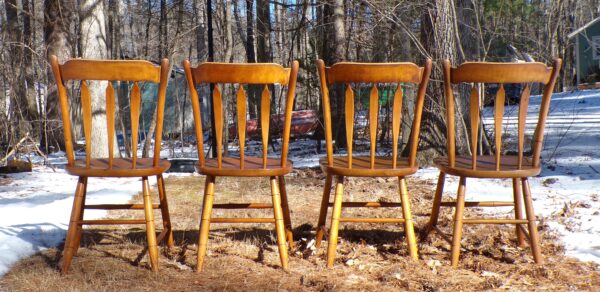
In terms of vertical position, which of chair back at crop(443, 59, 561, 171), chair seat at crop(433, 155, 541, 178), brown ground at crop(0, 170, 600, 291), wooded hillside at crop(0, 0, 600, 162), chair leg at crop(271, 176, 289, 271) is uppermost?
wooded hillside at crop(0, 0, 600, 162)

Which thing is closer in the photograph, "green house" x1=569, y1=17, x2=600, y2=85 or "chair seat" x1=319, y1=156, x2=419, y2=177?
"chair seat" x1=319, y1=156, x2=419, y2=177

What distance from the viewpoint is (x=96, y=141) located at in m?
7.62

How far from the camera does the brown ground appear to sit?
9.03ft

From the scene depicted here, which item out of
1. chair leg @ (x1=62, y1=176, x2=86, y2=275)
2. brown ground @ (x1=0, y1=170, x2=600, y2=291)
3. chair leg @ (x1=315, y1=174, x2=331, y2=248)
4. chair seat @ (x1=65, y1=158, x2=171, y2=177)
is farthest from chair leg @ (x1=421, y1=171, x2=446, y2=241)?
chair leg @ (x1=62, y1=176, x2=86, y2=275)

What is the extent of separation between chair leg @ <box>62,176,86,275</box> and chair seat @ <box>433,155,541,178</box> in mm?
1896

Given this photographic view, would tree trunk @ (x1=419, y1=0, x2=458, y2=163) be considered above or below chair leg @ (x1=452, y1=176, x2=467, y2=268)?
above

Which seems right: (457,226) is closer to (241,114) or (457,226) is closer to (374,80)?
(374,80)

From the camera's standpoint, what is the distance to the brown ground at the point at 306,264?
275cm

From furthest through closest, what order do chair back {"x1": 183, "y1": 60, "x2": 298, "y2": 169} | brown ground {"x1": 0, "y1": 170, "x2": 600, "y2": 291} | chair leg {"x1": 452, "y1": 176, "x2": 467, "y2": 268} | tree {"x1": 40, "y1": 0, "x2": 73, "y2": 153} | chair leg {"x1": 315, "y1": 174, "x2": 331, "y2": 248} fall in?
tree {"x1": 40, "y1": 0, "x2": 73, "y2": 153}, chair leg {"x1": 315, "y1": 174, "x2": 331, "y2": 248}, chair leg {"x1": 452, "y1": 176, "x2": 467, "y2": 268}, chair back {"x1": 183, "y1": 60, "x2": 298, "y2": 169}, brown ground {"x1": 0, "y1": 170, "x2": 600, "y2": 291}

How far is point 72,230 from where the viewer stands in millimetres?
2955

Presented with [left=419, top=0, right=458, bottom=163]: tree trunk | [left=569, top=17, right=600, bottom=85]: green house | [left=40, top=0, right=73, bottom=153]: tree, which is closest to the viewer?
[left=419, top=0, right=458, bottom=163]: tree trunk

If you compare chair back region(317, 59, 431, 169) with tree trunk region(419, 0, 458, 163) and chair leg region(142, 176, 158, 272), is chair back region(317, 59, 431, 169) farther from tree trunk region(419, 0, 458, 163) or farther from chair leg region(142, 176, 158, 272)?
tree trunk region(419, 0, 458, 163)

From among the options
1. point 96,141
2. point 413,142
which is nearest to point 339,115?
point 96,141

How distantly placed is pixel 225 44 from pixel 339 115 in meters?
2.18
